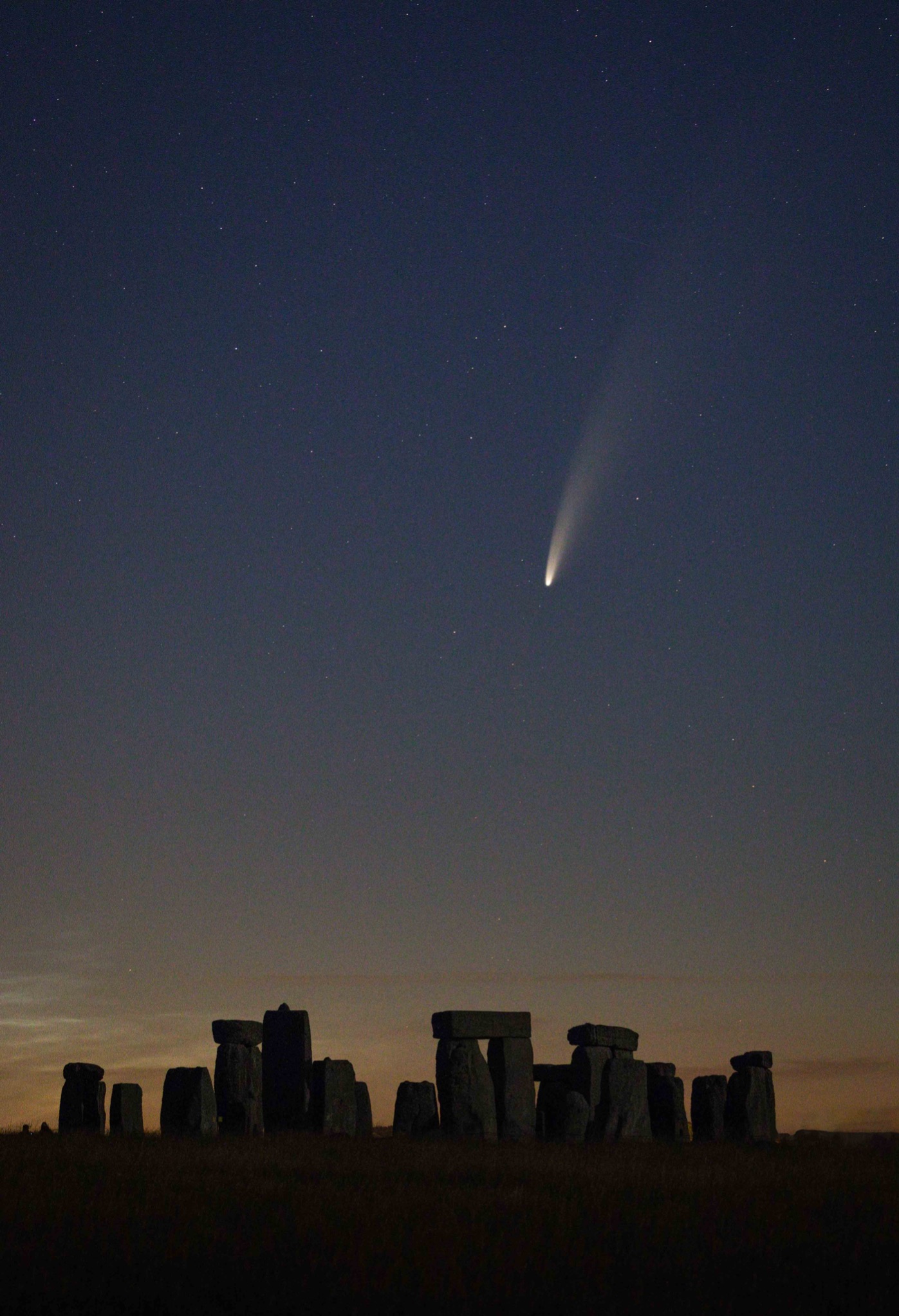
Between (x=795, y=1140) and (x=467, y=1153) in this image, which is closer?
(x=467, y=1153)

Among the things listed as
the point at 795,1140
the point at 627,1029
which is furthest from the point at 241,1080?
the point at 795,1140

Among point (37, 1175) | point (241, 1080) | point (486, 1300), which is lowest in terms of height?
point (486, 1300)

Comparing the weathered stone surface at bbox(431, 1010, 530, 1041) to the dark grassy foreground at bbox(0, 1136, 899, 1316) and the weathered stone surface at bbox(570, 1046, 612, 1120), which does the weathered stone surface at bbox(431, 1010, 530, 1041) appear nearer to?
the weathered stone surface at bbox(570, 1046, 612, 1120)

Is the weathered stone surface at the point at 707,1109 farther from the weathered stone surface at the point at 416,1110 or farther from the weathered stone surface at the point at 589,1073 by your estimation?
the weathered stone surface at the point at 416,1110

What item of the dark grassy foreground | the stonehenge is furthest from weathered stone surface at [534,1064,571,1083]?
the dark grassy foreground

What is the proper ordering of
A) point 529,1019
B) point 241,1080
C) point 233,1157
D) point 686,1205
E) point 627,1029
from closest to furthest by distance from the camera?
point 686,1205, point 233,1157, point 241,1080, point 529,1019, point 627,1029

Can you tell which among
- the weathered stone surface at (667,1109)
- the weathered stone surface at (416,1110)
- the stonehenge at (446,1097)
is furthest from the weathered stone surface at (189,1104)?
the weathered stone surface at (667,1109)

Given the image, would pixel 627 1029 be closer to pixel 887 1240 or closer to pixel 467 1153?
pixel 467 1153
